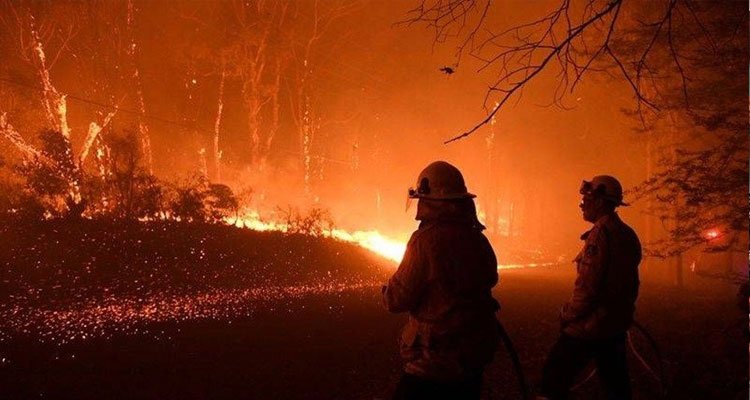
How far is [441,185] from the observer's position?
3086 mm

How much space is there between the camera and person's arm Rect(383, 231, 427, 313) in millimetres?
2904

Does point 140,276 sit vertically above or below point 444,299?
below

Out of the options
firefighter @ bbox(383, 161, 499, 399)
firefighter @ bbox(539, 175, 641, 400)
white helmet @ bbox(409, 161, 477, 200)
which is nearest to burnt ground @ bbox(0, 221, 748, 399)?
firefighter @ bbox(539, 175, 641, 400)

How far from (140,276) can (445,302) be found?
32.6 ft

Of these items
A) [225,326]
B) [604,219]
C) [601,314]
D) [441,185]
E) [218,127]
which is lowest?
[225,326]

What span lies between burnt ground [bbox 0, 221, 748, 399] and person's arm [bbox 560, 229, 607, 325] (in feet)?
6.85

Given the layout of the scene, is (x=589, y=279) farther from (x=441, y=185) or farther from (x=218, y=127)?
(x=218, y=127)

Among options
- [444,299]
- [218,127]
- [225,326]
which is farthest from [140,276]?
[218,127]

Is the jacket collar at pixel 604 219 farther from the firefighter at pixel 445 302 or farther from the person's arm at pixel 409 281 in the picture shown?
the person's arm at pixel 409 281

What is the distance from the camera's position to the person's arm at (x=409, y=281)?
2.90 metres

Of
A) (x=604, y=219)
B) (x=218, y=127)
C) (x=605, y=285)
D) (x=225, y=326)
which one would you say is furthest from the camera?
(x=218, y=127)

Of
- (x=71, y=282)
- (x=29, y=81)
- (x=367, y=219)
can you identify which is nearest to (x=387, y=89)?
(x=367, y=219)

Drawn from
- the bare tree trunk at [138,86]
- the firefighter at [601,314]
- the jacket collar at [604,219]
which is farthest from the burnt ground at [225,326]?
the bare tree trunk at [138,86]

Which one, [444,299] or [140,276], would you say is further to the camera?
[140,276]
